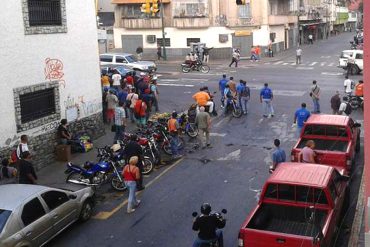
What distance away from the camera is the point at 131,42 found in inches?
2218

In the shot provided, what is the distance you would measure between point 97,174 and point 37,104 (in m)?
4.05

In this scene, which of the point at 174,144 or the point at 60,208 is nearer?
the point at 60,208

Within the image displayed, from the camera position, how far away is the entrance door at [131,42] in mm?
55909

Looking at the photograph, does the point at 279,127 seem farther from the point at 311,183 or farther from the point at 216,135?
the point at 311,183

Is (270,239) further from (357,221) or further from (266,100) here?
(266,100)

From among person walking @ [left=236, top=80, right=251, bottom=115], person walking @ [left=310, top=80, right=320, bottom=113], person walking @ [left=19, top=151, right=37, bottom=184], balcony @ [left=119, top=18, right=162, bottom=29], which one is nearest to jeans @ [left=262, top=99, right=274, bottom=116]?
person walking @ [left=236, top=80, right=251, bottom=115]

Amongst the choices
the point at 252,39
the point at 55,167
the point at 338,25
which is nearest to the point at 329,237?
the point at 55,167

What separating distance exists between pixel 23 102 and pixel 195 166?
18.2 feet

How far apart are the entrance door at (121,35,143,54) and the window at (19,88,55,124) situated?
3871 cm

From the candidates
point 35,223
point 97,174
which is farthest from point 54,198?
point 97,174

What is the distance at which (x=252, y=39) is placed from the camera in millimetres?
51938

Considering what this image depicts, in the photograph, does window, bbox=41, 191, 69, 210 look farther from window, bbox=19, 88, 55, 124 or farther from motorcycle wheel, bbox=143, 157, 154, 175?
window, bbox=19, 88, 55, 124

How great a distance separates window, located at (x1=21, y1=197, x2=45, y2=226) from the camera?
33.7 ft

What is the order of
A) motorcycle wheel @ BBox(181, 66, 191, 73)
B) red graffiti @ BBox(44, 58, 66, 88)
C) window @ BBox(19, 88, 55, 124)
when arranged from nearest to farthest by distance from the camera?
window @ BBox(19, 88, 55, 124) < red graffiti @ BBox(44, 58, 66, 88) < motorcycle wheel @ BBox(181, 66, 191, 73)
